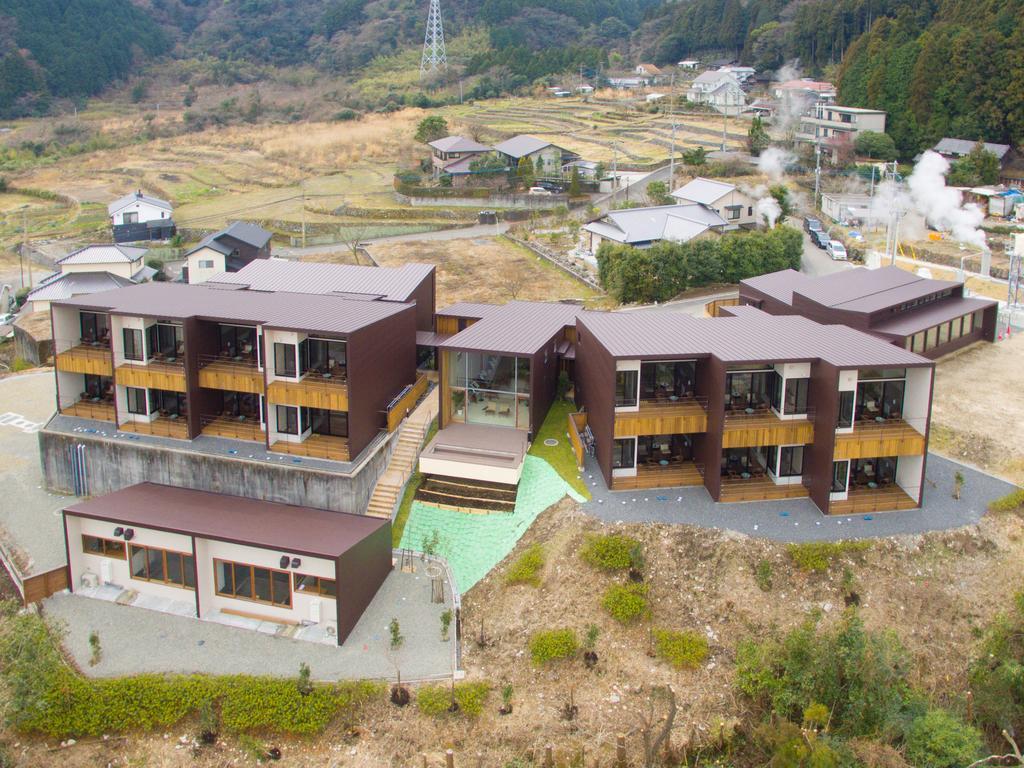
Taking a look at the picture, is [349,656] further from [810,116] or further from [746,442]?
[810,116]

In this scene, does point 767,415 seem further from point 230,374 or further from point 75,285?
point 75,285

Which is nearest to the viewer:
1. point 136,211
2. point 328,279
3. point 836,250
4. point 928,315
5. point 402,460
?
point 402,460

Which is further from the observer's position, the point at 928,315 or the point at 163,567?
the point at 928,315

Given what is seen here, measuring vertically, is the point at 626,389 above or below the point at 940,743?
above

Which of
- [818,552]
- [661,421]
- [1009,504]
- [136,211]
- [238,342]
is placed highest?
[136,211]

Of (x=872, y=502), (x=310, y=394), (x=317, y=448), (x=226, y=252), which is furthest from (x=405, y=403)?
(x=226, y=252)

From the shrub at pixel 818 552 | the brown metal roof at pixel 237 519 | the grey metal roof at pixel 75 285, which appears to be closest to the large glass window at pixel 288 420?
the brown metal roof at pixel 237 519

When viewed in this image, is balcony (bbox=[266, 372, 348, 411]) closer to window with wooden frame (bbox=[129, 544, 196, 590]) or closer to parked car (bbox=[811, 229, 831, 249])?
window with wooden frame (bbox=[129, 544, 196, 590])

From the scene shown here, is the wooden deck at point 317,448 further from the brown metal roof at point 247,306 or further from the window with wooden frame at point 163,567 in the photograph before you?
the window with wooden frame at point 163,567
